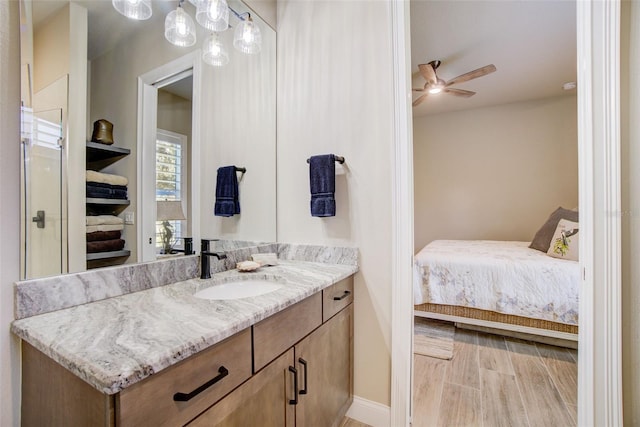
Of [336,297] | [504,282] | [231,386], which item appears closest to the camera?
[231,386]

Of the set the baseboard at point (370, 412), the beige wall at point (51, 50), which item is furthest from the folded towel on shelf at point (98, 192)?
the baseboard at point (370, 412)

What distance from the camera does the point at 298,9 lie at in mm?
1800

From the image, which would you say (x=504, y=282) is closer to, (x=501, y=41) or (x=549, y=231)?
(x=549, y=231)

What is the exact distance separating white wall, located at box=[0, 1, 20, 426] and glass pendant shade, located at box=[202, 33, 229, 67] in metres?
0.72

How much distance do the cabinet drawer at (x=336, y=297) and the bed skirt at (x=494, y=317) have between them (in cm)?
157

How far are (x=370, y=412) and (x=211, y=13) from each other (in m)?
2.28

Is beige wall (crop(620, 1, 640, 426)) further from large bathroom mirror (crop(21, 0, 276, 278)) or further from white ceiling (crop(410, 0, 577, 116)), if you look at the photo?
large bathroom mirror (crop(21, 0, 276, 278))

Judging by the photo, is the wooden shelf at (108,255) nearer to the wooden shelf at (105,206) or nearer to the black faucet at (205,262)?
the wooden shelf at (105,206)

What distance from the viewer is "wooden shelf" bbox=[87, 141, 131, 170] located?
3.22 feet

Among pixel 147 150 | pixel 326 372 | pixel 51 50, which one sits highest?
pixel 51 50

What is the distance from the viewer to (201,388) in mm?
670

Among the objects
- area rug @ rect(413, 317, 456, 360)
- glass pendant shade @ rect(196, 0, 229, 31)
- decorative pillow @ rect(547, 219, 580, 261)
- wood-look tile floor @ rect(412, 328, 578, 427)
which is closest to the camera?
glass pendant shade @ rect(196, 0, 229, 31)

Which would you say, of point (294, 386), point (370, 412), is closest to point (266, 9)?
point (294, 386)

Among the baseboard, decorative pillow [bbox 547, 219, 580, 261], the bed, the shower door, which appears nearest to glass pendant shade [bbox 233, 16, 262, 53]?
the shower door
